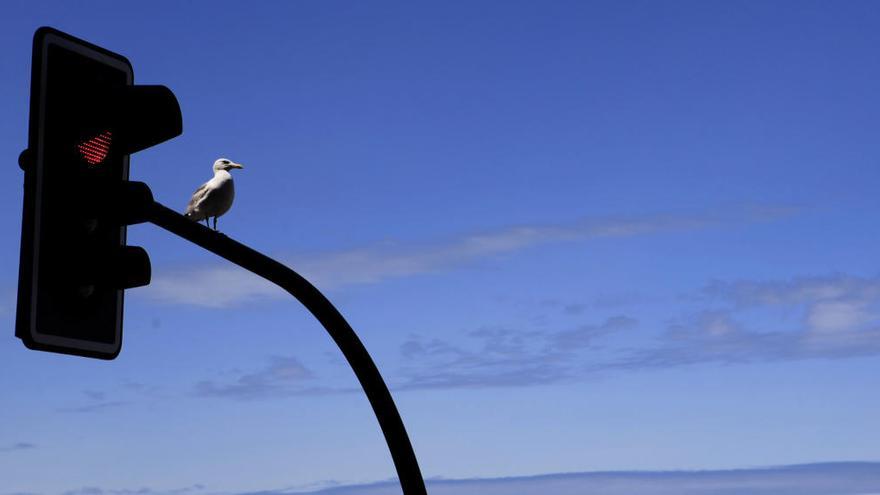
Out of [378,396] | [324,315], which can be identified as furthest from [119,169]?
[378,396]

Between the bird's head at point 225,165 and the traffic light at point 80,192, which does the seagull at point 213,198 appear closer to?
the bird's head at point 225,165

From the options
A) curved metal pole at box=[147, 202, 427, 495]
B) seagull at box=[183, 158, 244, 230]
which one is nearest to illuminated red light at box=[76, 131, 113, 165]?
curved metal pole at box=[147, 202, 427, 495]

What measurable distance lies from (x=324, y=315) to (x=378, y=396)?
0.66 m

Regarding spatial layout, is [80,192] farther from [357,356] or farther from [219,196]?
[219,196]

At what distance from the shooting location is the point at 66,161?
6.02 m

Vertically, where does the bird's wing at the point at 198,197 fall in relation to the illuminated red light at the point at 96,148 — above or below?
above

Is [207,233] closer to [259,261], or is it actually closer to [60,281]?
[259,261]

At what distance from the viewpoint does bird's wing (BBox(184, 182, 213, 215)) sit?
19291 mm

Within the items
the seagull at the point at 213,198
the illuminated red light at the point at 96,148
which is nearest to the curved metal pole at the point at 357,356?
the illuminated red light at the point at 96,148

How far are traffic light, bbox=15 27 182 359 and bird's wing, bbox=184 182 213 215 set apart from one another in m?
13.0

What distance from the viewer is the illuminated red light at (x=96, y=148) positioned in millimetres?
6160

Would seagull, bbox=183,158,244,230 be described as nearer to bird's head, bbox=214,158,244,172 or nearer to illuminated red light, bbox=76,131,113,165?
bird's head, bbox=214,158,244,172

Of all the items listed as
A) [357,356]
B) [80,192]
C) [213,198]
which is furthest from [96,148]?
[213,198]

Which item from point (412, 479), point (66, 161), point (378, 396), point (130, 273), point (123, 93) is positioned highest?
point (123, 93)
